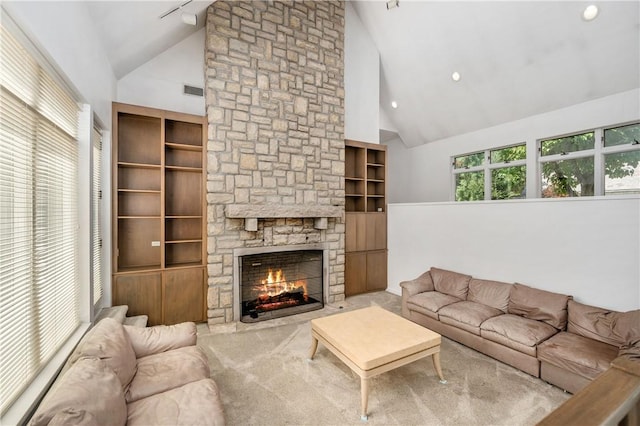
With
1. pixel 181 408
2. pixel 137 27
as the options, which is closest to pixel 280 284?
pixel 181 408

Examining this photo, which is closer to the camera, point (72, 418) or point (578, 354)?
point (72, 418)

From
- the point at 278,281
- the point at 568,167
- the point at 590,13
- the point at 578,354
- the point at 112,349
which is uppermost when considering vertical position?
the point at 590,13

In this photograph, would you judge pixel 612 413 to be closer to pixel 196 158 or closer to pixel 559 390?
pixel 559 390

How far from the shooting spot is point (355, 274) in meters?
5.08

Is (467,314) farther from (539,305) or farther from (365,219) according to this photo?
(365,219)

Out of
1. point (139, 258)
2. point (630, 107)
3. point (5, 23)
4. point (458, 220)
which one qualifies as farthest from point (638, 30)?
point (139, 258)

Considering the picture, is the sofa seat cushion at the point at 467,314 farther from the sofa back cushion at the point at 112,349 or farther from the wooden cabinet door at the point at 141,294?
the wooden cabinet door at the point at 141,294

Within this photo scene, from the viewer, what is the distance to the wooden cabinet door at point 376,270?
5.22 metres

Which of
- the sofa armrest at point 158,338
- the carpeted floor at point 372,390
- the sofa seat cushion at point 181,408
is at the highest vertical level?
the sofa armrest at point 158,338

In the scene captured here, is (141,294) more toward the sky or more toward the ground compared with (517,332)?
more toward the sky

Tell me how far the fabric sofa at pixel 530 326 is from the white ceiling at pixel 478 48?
9.49 ft

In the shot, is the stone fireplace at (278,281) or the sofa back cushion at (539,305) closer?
the sofa back cushion at (539,305)

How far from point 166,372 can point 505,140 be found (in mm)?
5695

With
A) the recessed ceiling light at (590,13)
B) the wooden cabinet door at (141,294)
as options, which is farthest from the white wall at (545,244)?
the wooden cabinet door at (141,294)
